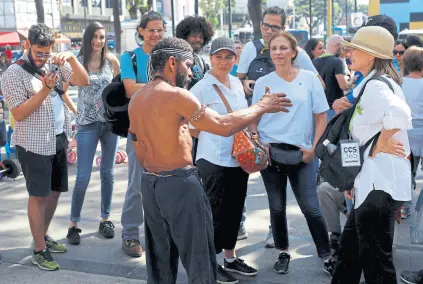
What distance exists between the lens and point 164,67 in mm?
3756

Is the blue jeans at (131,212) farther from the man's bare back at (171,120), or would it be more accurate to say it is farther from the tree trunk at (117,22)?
the tree trunk at (117,22)

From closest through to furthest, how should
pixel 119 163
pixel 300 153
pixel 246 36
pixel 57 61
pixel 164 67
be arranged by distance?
pixel 164 67
pixel 300 153
pixel 57 61
pixel 119 163
pixel 246 36

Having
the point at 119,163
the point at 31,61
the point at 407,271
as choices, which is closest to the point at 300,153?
the point at 407,271

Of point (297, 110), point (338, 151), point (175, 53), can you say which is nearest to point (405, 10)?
point (297, 110)

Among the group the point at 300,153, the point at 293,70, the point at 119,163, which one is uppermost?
the point at 293,70

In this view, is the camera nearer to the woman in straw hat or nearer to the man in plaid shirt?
the man in plaid shirt

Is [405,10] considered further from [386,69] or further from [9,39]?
[386,69]

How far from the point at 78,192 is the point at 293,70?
236cm

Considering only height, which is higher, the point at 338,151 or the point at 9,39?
the point at 9,39

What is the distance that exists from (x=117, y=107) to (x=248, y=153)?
1.20 m

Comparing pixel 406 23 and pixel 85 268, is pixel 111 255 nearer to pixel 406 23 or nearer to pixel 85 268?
pixel 85 268

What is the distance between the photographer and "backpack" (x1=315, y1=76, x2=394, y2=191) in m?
3.80

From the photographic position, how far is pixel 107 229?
5.96 meters

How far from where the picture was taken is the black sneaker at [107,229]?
19.4 feet
